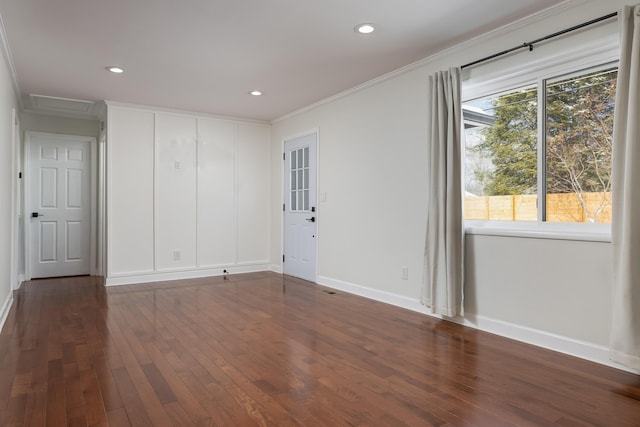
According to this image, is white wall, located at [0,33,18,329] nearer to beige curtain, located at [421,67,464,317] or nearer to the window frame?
beige curtain, located at [421,67,464,317]

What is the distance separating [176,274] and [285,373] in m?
3.94

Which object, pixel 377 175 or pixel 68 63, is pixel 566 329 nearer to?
pixel 377 175

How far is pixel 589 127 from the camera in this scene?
115 inches

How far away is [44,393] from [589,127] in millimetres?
3925

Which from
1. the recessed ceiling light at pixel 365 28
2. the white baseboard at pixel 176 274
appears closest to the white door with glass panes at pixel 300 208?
the white baseboard at pixel 176 274

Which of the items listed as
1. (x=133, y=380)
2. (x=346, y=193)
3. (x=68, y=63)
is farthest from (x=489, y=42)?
(x=68, y=63)

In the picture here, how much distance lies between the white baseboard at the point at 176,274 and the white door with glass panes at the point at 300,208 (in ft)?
2.14

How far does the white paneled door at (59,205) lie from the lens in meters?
6.11

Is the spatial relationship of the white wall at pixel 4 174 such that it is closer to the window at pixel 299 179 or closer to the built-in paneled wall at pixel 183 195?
the built-in paneled wall at pixel 183 195

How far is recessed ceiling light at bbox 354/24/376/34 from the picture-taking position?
3221mm

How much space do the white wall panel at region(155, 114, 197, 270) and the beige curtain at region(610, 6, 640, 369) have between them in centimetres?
525

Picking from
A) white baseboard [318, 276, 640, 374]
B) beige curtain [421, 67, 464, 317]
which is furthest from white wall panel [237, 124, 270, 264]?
beige curtain [421, 67, 464, 317]

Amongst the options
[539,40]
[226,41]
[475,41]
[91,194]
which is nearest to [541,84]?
[539,40]

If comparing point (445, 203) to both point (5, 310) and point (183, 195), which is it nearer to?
point (183, 195)
